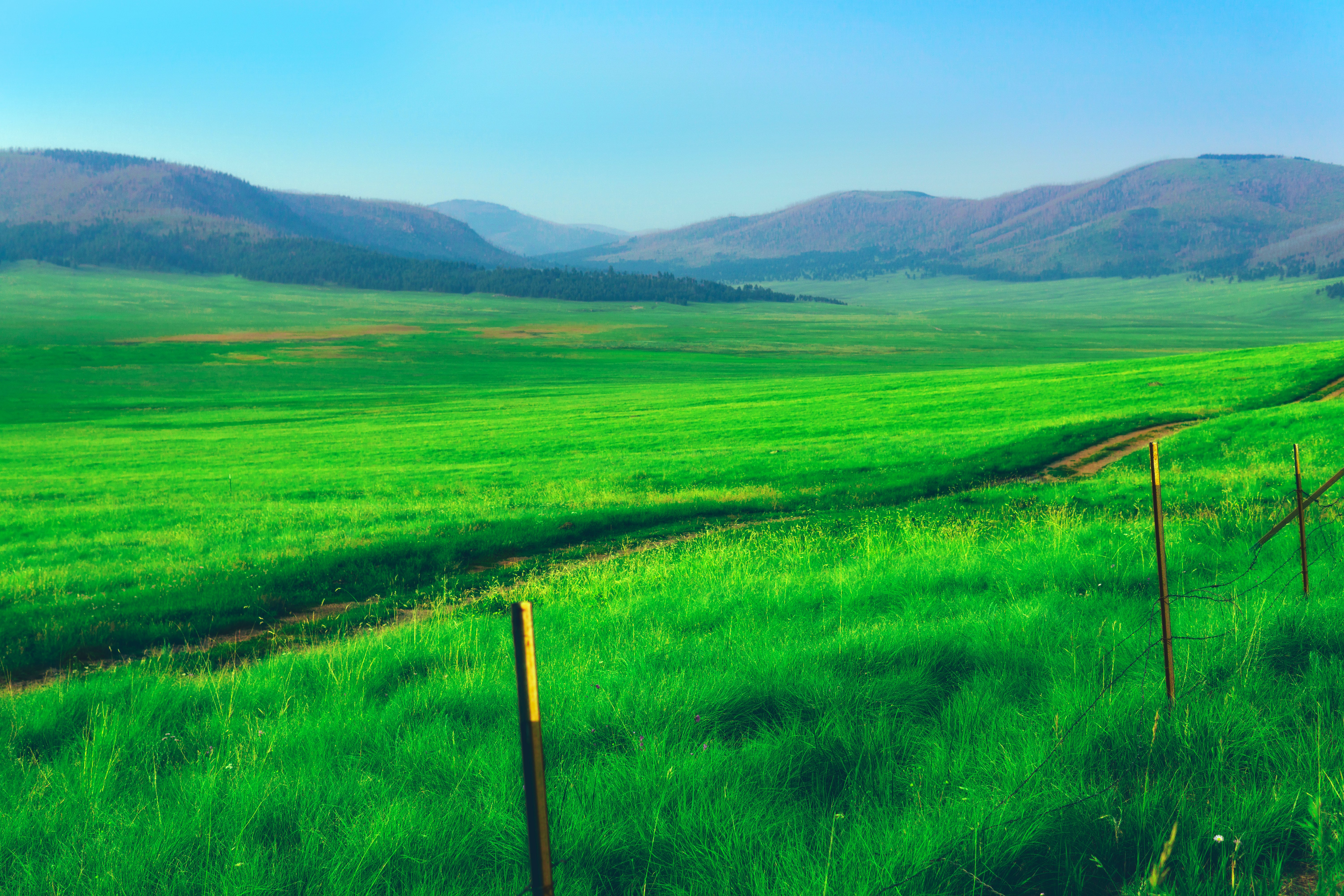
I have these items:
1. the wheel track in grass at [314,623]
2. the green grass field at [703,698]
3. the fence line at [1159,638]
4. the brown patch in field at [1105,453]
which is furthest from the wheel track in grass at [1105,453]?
the fence line at [1159,638]

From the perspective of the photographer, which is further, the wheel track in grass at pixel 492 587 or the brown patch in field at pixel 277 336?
the brown patch in field at pixel 277 336

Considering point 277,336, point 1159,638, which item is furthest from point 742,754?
point 277,336

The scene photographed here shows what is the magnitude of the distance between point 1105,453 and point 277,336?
530 feet

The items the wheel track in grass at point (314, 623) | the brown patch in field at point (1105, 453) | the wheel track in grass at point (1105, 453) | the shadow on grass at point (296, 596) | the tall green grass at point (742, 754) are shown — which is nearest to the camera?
the tall green grass at point (742, 754)

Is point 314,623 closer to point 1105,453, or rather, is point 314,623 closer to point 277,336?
point 1105,453

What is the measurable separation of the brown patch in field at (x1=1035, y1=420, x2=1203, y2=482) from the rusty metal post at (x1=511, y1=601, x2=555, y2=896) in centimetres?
1976

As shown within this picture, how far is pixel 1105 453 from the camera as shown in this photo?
24.3 metres

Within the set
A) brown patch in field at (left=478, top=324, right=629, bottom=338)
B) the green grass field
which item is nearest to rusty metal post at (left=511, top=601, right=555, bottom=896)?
the green grass field

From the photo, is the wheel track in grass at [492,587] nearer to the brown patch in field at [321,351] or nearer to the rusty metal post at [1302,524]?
the rusty metal post at [1302,524]

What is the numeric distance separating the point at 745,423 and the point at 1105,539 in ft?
112

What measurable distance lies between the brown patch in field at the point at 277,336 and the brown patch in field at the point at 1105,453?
148m

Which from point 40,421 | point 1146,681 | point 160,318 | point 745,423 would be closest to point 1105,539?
point 1146,681

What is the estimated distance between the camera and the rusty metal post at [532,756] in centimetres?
237

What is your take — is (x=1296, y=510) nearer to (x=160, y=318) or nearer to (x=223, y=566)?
(x=223, y=566)
